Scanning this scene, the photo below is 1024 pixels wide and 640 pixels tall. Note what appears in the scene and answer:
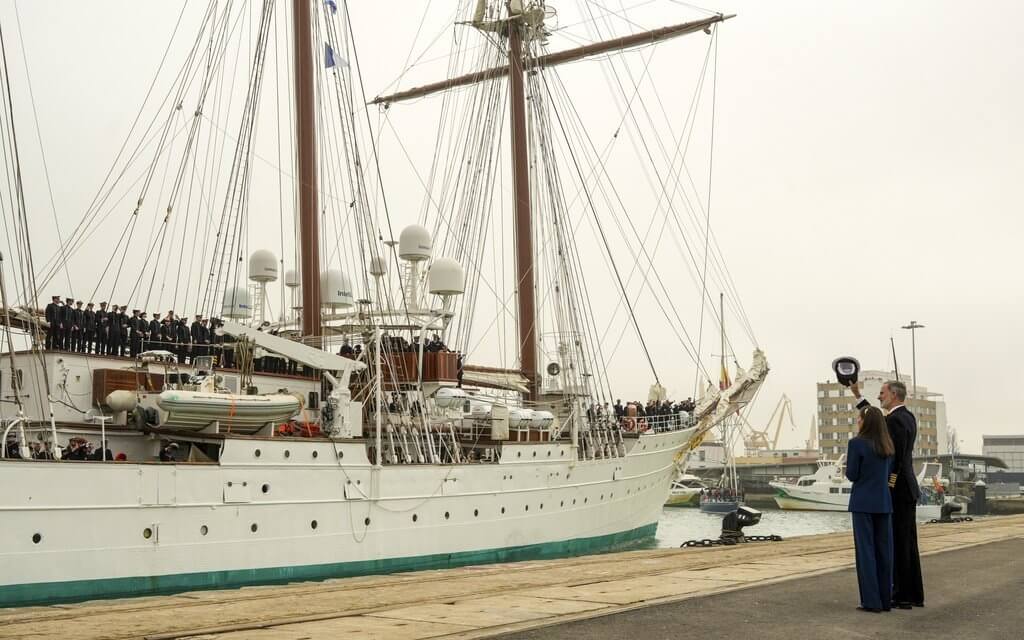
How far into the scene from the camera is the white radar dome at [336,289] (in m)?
39.7

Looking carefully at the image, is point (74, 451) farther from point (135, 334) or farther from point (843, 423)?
point (843, 423)

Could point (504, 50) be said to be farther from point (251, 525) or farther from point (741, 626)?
point (741, 626)

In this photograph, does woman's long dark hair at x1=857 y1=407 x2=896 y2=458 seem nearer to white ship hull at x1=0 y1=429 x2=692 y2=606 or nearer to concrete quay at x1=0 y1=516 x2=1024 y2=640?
concrete quay at x1=0 y1=516 x2=1024 y2=640

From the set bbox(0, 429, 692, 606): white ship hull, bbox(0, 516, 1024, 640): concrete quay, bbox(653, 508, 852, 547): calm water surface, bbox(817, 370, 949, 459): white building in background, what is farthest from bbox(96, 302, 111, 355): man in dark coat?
bbox(817, 370, 949, 459): white building in background

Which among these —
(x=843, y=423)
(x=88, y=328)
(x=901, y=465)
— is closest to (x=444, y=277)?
(x=88, y=328)

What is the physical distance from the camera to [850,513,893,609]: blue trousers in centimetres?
1008

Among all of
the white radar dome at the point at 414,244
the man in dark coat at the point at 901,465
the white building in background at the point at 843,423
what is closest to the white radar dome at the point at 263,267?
the white radar dome at the point at 414,244

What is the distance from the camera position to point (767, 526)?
224 feet

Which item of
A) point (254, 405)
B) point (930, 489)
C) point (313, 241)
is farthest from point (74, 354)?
point (930, 489)

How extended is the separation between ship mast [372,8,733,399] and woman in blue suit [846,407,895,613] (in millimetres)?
30448

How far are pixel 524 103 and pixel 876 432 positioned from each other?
37.2m

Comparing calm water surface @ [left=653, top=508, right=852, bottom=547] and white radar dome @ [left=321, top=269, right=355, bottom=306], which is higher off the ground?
white radar dome @ [left=321, top=269, right=355, bottom=306]

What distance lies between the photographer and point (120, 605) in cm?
1117

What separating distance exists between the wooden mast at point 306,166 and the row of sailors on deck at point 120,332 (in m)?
3.64
